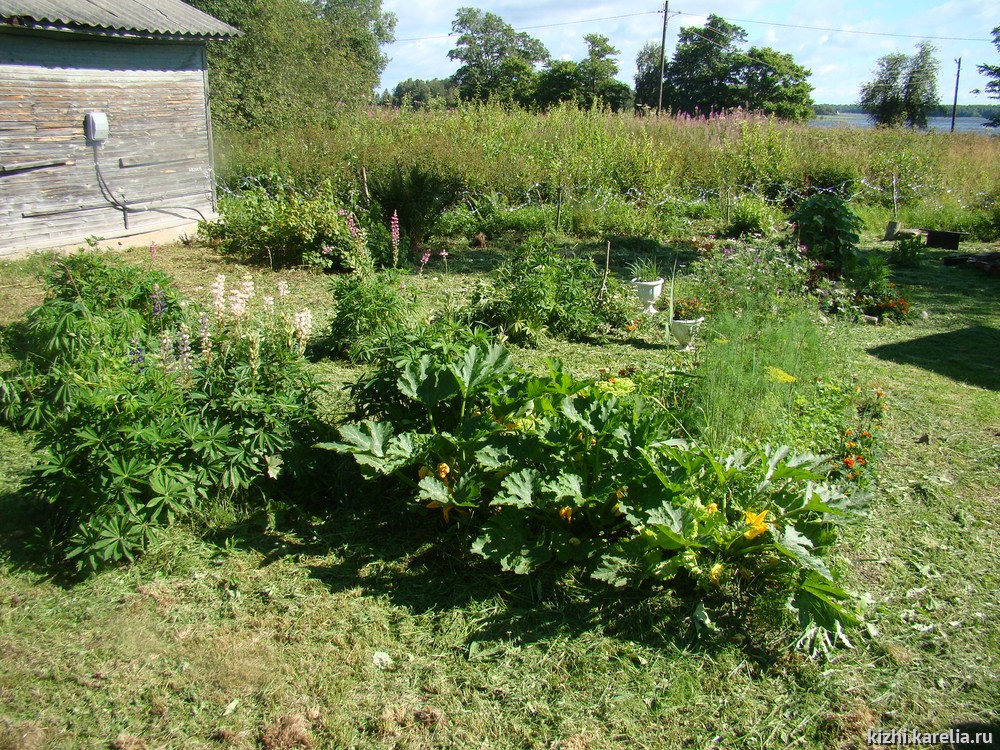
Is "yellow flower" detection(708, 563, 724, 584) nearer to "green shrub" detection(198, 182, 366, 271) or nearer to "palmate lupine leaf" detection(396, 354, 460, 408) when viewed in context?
"palmate lupine leaf" detection(396, 354, 460, 408)

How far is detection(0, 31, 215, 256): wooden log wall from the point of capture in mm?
8312

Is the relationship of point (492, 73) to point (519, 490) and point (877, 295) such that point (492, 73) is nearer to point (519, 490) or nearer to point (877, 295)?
point (877, 295)

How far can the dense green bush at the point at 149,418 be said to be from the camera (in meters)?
2.96

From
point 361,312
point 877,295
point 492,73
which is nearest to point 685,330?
point 361,312

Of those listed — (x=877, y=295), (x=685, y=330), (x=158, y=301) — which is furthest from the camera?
(x=877, y=295)

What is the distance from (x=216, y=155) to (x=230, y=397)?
9339 millimetres

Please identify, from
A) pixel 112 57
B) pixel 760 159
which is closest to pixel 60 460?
pixel 112 57

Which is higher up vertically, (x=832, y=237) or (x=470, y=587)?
(x=832, y=237)

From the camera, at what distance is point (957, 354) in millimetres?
6348

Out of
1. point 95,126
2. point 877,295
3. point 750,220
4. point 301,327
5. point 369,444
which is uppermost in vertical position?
point 95,126

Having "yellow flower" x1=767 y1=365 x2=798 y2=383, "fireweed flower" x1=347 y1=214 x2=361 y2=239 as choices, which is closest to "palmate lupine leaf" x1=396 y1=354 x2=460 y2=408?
"yellow flower" x1=767 y1=365 x2=798 y2=383

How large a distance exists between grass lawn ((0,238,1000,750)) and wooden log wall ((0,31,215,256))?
6263 millimetres

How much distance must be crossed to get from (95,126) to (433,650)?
8792 millimetres

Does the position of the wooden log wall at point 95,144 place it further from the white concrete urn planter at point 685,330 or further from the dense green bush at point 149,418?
the white concrete urn planter at point 685,330
